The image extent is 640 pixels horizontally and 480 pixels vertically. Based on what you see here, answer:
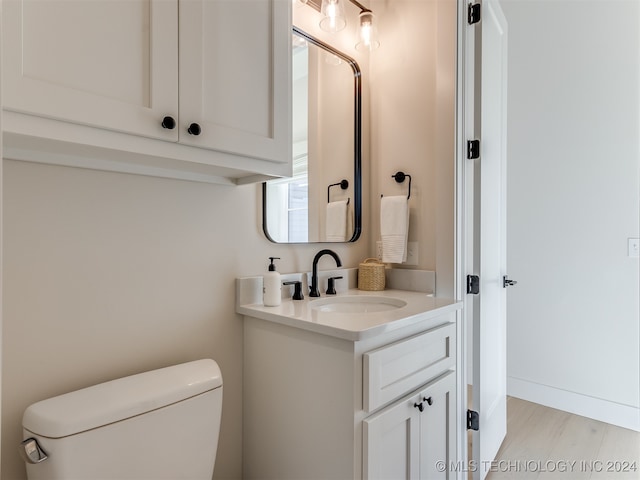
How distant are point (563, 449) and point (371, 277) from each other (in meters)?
1.44

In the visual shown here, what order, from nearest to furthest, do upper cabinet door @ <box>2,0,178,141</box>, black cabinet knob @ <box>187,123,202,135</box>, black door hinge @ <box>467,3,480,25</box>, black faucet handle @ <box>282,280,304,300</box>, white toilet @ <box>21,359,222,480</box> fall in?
upper cabinet door @ <box>2,0,178,141</box>
white toilet @ <box>21,359,222,480</box>
black cabinet knob @ <box>187,123,202,135</box>
black faucet handle @ <box>282,280,304,300</box>
black door hinge @ <box>467,3,480,25</box>

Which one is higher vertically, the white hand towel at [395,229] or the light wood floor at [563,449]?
the white hand towel at [395,229]

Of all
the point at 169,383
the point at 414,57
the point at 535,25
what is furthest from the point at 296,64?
the point at 535,25

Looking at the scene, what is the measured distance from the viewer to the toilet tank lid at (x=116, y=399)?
A: 84 centimetres

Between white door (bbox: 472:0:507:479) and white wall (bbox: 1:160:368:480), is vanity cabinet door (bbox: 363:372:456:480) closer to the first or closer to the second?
white door (bbox: 472:0:507:479)

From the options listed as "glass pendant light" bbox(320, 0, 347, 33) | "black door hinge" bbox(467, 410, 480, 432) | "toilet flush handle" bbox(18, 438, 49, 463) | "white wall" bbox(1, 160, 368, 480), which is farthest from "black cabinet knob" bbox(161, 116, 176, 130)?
"black door hinge" bbox(467, 410, 480, 432)

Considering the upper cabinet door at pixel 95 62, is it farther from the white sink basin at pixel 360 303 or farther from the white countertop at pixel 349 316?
the white sink basin at pixel 360 303

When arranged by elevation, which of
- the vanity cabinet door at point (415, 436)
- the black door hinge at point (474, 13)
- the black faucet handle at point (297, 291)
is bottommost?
the vanity cabinet door at point (415, 436)

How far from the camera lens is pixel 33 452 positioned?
830 mm

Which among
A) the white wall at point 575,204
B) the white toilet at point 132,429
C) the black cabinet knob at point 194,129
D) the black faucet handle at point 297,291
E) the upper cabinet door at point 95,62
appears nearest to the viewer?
the upper cabinet door at point 95,62

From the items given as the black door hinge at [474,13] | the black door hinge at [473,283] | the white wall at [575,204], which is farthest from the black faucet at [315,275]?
the white wall at [575,204]

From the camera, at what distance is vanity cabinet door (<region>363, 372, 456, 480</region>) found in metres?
1.07

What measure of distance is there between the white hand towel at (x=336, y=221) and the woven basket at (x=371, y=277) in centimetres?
18

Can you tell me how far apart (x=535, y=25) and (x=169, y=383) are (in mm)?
2962
